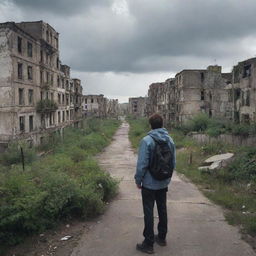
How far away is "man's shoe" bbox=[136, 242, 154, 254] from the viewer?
4.05m

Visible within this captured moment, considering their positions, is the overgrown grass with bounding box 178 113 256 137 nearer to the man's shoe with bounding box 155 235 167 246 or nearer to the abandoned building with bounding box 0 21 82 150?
the abandoned building with bounding box 0 21 82 150

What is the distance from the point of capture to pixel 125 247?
4273 mm

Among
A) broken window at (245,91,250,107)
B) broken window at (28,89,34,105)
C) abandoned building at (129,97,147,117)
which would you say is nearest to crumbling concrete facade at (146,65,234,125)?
broken window at (245,91,250,107)

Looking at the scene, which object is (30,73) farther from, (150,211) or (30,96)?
(150,211)

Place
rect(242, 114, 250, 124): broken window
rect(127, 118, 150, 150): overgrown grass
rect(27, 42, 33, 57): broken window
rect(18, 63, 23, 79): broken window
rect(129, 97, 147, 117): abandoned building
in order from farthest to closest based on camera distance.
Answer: rect(129, 97, 147, 117): abandoned building
rect(127, 118, 150, 150): overgrown grass
rect(27, 42, 33, 57): broken window
rect(18, 63, 23, 79): broken window
rect(242, 114, 250, 124): broken window

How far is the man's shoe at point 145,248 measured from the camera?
4.05 m

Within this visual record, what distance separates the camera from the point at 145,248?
4102 mm

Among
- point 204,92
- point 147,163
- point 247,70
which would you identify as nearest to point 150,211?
point 147,163

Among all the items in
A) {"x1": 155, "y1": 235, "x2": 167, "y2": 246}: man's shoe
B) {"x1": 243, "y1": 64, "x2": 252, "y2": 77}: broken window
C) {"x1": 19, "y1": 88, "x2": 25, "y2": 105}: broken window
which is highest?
{"x1": 243, "y1": 64, "x2": 252, "y2": 77}: broken window

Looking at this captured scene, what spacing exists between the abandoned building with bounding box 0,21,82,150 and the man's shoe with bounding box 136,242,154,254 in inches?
797

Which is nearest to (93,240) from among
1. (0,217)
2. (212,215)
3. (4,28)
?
(0,217)

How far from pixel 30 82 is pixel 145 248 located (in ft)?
79.7

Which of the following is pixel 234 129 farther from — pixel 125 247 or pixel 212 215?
pixel 125 247

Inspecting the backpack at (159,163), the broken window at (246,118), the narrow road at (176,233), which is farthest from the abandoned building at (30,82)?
the backpack at (159,163)
